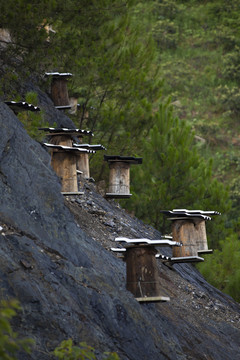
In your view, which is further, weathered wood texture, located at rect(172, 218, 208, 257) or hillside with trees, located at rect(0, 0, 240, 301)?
hillside with trees, located at rect(0, 0, 240, 301)

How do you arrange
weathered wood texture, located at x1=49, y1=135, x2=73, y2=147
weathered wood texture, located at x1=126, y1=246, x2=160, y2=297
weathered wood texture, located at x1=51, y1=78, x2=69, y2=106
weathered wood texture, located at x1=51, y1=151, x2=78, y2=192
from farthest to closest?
weathered wood texture, located at x1=51, y1=78, x2=69, y2=106 < weathered wood texture, located at x1=49, y1=135, x2=73, y2=147 < weathered wood texture, located at x1=51, y1=151, x2=78, y2=192 < weathered wood texture, located at x1=126, y1=246, x2=160, y2=297

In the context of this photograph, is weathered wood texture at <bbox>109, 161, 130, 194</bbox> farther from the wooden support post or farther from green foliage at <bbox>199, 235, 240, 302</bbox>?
green foliage at <bbox>199, 235, 240, 302</bbox>

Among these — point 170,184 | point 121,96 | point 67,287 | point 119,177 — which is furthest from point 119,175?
point 67,287

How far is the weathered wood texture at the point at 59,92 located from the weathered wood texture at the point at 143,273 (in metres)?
9.00

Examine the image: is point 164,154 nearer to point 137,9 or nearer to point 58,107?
point 58,107

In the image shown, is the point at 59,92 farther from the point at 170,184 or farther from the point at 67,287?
the point at 67,287

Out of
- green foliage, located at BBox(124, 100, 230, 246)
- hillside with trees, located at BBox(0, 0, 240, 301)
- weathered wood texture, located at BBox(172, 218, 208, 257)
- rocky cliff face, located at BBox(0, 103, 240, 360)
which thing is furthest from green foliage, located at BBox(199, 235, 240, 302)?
weathered wood texture, located at BBox(172, 218, 208, 257)

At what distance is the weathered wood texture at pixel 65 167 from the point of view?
32.3 feet

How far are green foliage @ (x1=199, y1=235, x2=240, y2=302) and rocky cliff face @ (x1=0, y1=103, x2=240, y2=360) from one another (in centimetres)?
422

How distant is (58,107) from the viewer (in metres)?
15.5

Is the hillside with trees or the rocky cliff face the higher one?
the hillside with trees

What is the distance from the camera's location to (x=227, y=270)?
15.1 meters

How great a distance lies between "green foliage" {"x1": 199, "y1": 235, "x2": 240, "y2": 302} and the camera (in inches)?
574

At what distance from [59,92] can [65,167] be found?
614 centimetres
